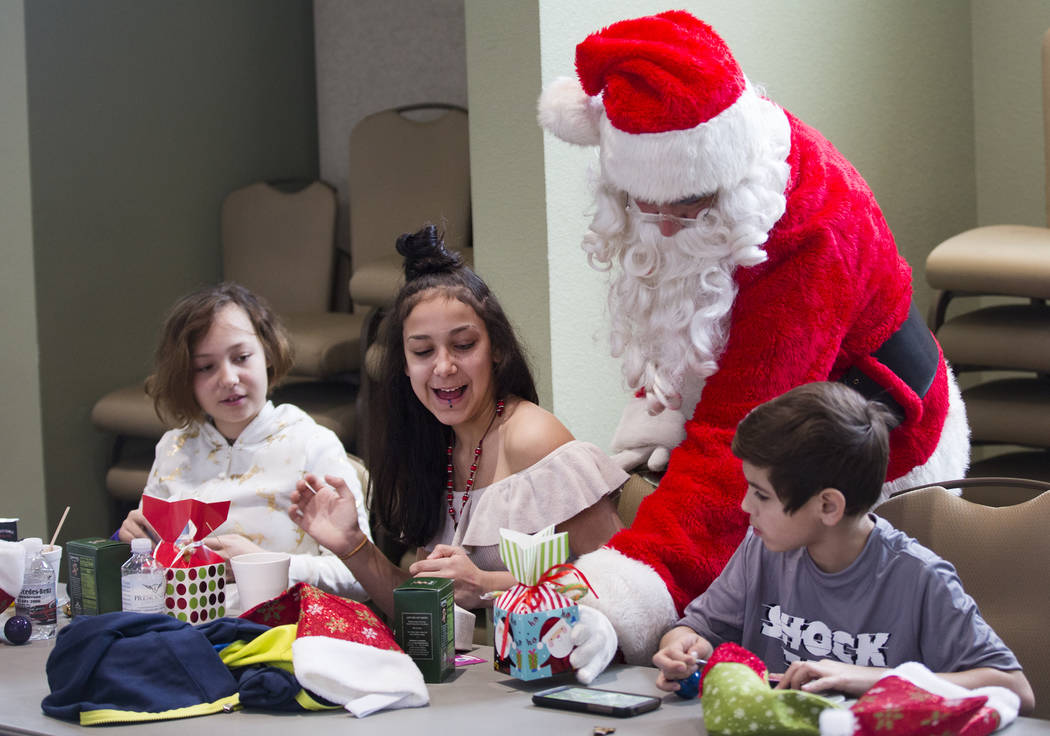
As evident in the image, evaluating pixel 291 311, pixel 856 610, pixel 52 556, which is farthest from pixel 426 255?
pixel 291 311

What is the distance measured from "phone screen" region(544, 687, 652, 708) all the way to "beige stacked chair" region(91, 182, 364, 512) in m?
2.35

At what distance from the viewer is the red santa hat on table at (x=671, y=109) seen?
1695 mm

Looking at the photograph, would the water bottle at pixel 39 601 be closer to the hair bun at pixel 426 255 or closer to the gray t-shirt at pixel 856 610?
the hair bun at pixel 426 255

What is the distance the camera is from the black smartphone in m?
1.51

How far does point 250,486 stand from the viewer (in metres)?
2.66

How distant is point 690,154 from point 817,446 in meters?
0.45

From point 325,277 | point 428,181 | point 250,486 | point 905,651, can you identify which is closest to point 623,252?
point 905,651

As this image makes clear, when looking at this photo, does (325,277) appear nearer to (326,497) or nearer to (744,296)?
(326,497)

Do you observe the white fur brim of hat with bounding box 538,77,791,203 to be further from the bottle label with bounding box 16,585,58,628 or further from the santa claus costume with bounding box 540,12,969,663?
the bottle label with bounding box 16,585,58,628

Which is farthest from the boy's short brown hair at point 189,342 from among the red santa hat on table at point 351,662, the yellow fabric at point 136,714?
the yellow fabric at point 136,714

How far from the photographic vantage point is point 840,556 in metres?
1.62

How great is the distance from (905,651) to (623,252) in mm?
725

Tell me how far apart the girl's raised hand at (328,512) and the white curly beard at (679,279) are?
54 centimetres

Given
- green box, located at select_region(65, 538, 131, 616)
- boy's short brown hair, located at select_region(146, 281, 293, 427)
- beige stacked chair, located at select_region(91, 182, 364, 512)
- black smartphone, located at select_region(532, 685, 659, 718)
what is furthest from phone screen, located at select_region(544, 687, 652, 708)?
beige stacked chair, located at select_region(91, 182, 364, 512)
